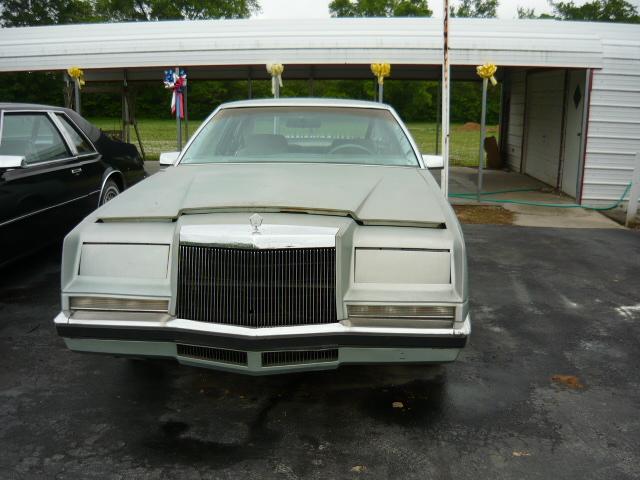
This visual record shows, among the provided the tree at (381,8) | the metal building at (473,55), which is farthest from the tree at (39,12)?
the metal building at (473,55)

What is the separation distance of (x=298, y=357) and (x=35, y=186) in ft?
11.8

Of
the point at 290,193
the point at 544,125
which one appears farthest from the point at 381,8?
the point at 290,193

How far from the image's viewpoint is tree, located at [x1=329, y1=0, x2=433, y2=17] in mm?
68312

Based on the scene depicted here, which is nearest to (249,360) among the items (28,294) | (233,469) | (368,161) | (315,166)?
(233,469)

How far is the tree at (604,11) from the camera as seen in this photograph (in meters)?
64.8

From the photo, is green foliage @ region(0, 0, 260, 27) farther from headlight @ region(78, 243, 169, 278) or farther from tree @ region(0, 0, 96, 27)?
headlight @ region(78, 243, 169, 278)

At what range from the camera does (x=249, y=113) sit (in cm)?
484

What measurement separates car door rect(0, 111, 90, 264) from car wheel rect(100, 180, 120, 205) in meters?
0.48

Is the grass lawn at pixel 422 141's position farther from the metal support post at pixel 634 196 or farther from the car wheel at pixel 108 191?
the car wheel at pixel 108 191

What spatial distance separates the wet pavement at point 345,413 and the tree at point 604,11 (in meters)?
70.0

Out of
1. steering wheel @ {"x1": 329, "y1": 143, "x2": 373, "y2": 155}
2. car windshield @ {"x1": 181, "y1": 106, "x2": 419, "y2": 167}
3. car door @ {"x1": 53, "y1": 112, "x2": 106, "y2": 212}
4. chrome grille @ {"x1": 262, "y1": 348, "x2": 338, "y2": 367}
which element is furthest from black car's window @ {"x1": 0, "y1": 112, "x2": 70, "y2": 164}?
chrome grille @ {"x1": 262, "y1": 348, "x2": 338, "y2": 367}

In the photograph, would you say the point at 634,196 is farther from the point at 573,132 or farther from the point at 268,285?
the point at 268,285

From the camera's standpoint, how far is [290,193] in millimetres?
3322

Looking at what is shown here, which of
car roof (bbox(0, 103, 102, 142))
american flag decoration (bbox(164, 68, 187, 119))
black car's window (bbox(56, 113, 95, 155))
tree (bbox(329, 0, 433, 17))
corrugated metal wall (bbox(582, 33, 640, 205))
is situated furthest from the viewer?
tree (bbox(329, 0, 433, 17))
